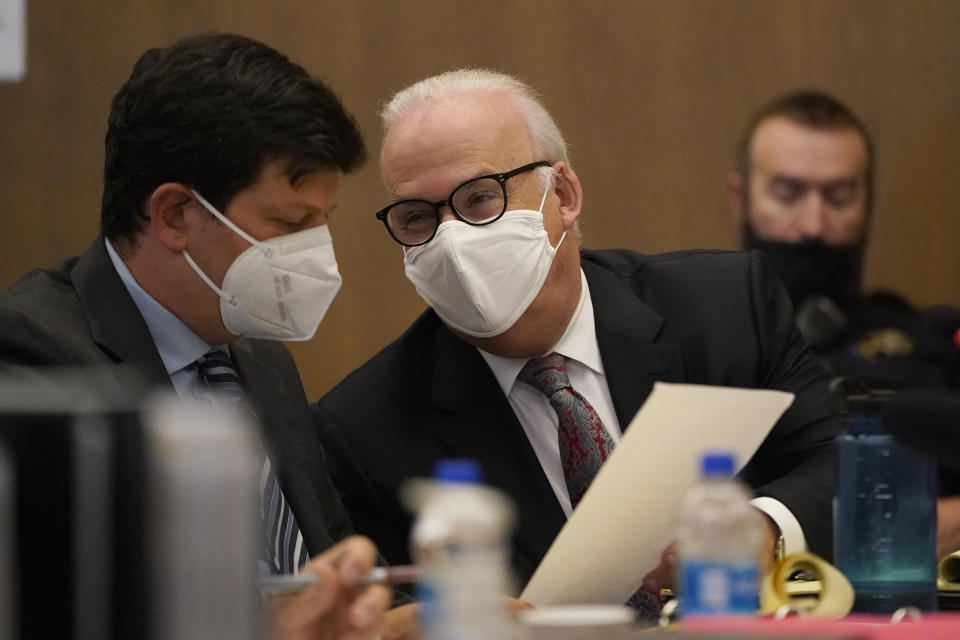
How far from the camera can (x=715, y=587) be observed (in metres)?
1.19

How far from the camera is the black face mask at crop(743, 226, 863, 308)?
360 cm

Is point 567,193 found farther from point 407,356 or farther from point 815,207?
point 815,207

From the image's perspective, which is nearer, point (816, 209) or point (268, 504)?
point (268, 504)

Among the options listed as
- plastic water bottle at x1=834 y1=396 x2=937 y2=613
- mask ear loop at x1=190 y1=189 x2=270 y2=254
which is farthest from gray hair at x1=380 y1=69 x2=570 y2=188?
plastic water bottle at x1=834 y1=396 x2=937 y2=613

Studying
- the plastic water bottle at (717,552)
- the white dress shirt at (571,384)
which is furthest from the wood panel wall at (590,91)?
the plastic water bottle at (717,552)

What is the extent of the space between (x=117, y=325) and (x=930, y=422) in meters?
1.26

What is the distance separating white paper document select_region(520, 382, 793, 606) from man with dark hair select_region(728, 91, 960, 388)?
1941mm

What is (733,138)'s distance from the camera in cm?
411

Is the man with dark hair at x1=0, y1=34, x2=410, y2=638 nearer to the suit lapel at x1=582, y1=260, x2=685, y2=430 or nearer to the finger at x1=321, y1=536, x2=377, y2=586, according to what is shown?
the suit lapel at x1=582, y1=260, x2=685, y2=430

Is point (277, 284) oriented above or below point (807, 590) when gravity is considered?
above

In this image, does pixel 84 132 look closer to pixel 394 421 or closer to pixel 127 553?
pixel 394 421

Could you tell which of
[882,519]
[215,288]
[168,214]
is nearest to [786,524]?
[882,519]

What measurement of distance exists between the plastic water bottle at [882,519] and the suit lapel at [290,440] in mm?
805

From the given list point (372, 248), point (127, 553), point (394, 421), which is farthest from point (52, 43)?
point (127, 553)
